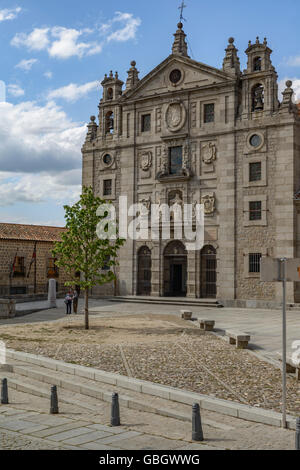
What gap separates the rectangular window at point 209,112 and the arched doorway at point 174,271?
8995 millimetres

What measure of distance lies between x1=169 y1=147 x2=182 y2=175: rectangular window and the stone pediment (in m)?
4.43

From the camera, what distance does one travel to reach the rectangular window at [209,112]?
37.1 meters

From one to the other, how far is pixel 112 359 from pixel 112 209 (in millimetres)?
26053

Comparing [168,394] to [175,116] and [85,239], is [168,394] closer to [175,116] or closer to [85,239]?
[85,239]

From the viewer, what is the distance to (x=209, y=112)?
37.2m

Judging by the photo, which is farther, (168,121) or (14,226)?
(14,226)

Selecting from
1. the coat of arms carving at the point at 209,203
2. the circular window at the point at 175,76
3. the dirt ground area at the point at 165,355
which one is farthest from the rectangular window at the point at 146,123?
the dirt ground area at the point at 165,355

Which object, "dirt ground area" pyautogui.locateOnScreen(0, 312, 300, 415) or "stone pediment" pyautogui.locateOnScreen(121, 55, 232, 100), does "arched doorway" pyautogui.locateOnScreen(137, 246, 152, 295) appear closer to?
"stone pediment" pyautogui.locateOnScreen(121, 55, 232, 100)

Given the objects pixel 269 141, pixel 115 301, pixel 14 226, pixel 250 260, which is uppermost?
pixel 269 141

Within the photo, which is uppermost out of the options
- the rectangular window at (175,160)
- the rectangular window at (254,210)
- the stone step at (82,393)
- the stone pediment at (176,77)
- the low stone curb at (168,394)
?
the stone pediment at (176,77)

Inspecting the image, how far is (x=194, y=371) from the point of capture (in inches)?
539

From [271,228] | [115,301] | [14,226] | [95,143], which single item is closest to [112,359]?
[271,228]

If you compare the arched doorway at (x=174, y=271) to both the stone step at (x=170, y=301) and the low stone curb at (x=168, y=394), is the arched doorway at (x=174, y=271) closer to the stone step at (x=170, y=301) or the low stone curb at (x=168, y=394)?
the stone step at (x=170, y=301)
